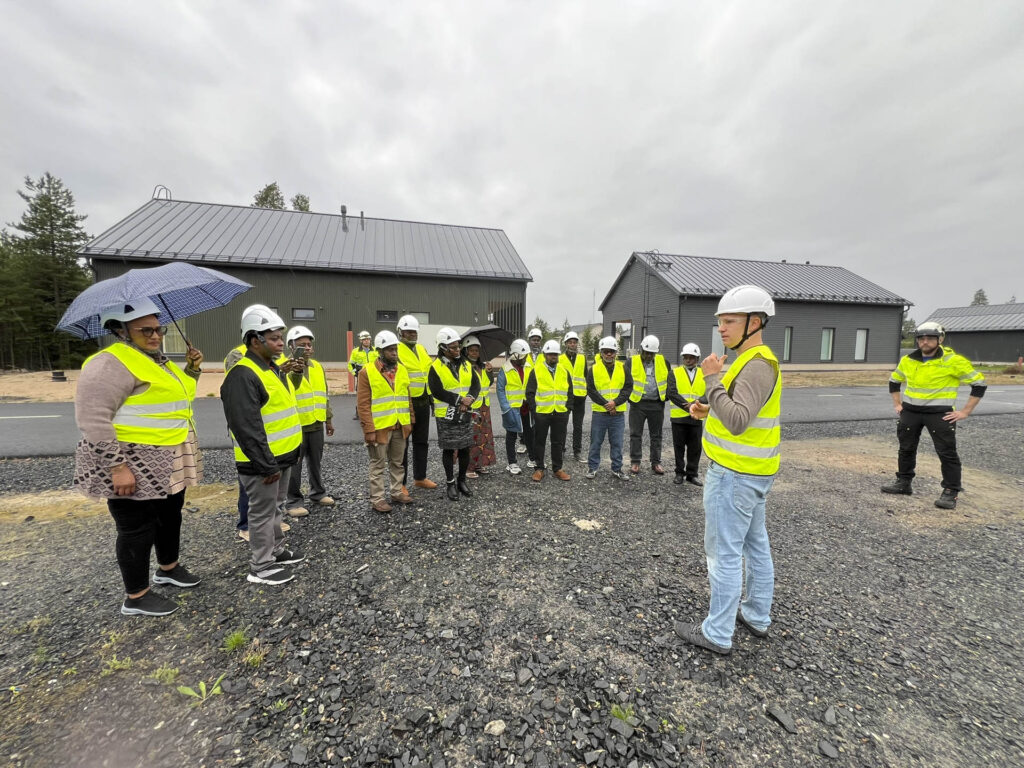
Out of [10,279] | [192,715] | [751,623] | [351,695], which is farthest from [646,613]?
[10,279]

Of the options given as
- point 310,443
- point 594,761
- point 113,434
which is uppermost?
point 113,434

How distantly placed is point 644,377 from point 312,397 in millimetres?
4434

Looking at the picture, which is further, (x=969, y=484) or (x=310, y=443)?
(x=969, y=484)

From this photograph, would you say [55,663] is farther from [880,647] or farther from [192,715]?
[880,647]

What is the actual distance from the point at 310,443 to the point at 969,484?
8.98m

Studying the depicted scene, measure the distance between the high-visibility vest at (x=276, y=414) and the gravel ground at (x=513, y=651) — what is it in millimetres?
1092

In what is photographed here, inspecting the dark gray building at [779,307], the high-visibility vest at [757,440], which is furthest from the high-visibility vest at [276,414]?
the dark gray building at [779,307]

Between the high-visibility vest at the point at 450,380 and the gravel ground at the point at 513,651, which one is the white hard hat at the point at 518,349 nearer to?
the high-visibility vest at the point at 450,380

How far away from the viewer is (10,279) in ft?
88.3

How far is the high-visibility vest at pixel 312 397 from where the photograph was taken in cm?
451

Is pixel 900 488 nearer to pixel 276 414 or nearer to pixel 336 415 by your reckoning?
pixel 276 414

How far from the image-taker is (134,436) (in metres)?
2.80

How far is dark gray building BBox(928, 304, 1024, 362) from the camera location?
37.3m

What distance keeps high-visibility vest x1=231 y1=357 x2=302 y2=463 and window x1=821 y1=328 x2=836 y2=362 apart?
28.9 meters
